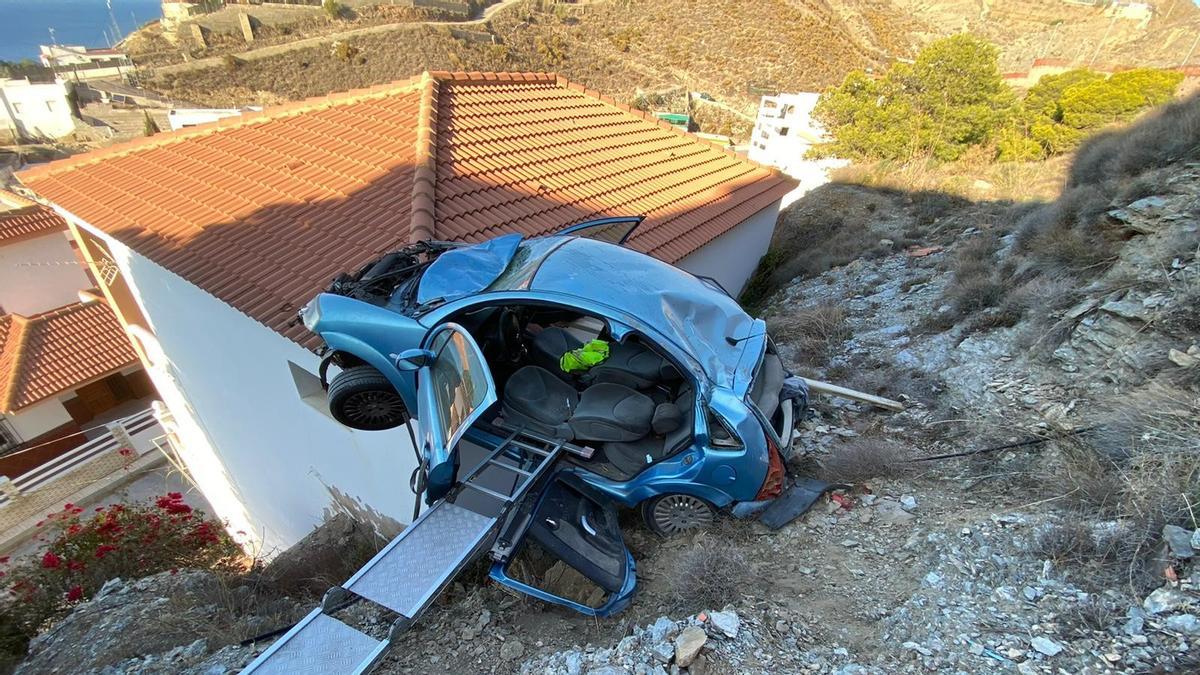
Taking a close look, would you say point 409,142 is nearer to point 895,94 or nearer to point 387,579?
point 387,579

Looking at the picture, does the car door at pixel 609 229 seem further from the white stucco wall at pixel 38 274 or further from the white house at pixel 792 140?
the white stucco wall at pixel 38 274

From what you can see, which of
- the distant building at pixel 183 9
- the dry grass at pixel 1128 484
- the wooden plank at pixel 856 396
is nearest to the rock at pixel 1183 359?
the dry grass at pixel 1128 484

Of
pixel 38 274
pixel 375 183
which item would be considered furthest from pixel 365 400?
pixel 38 274

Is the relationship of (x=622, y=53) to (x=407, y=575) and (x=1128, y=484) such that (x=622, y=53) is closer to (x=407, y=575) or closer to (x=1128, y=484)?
(x=1128, y=484)

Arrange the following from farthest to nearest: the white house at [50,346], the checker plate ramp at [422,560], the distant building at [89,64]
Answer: the distant building at [89,64] → the white house at [50,346] → the checker plate ramp at [422,560]

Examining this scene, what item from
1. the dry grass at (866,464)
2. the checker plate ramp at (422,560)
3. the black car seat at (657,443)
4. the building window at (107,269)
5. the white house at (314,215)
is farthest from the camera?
the building window at (107,269)

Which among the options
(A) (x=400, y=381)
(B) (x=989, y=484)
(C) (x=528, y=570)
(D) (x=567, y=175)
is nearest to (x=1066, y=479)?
(B) (x=989, y=484)
